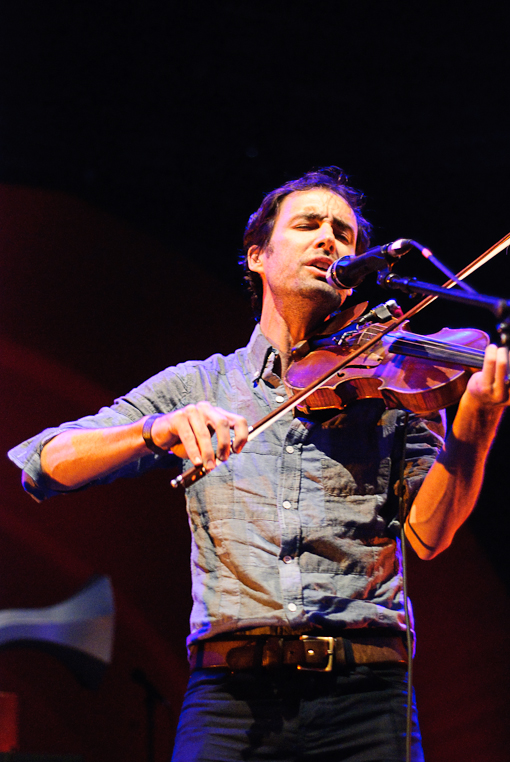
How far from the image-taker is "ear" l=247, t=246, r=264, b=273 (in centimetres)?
248

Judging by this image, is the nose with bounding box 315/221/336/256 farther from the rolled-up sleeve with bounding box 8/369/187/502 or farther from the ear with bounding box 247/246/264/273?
the rolled-up sleeve with bounding box 8/369/187/502

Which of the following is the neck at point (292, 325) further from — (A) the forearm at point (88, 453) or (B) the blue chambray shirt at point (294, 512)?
(A) the forearm at point (88, 453)

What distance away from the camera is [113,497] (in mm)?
3332

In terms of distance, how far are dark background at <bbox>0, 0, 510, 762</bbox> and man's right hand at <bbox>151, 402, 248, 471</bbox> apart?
200 cm

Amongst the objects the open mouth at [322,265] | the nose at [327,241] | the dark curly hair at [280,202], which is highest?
the dark curly hair at [280,202]

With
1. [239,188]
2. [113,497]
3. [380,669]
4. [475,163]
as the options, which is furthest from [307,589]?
[475,163]

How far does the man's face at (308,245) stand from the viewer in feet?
6.96

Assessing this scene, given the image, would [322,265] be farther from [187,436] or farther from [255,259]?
[187,436]

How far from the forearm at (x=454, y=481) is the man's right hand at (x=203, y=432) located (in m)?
0.51


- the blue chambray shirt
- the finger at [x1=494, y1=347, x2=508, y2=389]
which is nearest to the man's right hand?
the blue chambray shirt

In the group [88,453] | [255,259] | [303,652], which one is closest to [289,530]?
[303,652]

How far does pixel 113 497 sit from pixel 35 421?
1.70 feet

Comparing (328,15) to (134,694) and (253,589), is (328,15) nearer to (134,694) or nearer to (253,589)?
(253,589)

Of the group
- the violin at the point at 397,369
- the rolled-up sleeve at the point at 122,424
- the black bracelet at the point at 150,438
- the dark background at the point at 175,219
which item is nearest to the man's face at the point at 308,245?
the violin at the point at 397,369
